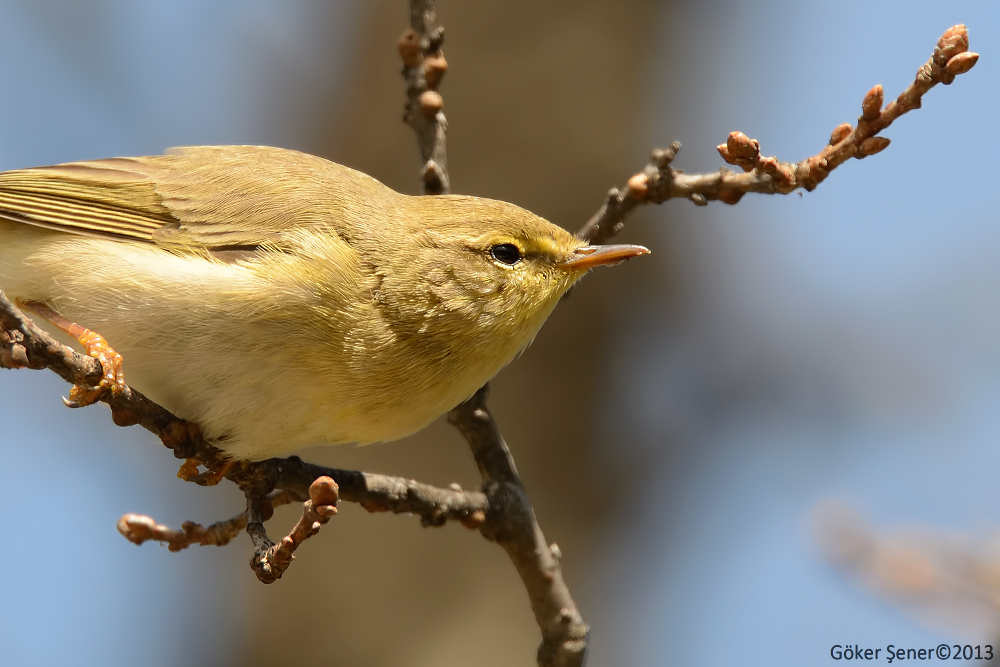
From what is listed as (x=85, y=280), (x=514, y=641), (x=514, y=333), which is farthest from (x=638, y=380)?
(x=85, y=280)

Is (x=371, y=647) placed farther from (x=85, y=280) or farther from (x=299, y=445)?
(x=85, y=280)

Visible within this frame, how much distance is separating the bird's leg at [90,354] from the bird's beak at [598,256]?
5.38 feet

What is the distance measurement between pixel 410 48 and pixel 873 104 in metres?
1.62

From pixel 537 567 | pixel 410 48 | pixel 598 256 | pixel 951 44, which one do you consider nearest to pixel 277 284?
pixel 410 48

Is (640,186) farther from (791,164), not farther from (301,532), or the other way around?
(301,532)

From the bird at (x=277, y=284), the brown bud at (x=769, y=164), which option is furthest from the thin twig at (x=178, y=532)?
the brown bud at (x=769, y=164)

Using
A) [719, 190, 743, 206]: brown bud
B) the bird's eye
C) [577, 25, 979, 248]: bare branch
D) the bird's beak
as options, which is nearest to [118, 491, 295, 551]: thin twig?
the bird's eye

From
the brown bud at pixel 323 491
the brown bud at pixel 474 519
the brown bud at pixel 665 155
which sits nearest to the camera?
the brown bud at pixel 323 491

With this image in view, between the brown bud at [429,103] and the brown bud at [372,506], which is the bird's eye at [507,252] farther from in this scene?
the brown bud at [372,506]

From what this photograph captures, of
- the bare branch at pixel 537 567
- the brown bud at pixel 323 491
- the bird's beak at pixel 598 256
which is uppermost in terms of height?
the bird's beak at pixel 598 256

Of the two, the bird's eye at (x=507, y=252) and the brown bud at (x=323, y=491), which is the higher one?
the bird's eye at (x=507, y=252)

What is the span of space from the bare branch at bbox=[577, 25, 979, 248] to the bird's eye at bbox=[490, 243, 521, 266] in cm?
64

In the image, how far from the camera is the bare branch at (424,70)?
127 inches

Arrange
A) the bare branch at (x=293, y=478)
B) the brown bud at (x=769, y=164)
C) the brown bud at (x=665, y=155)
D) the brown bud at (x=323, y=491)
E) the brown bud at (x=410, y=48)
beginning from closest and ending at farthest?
the brown bud at (x=323, y=491) < the brown bud at (x=769, y=164) < the bare branch at (x=293, y=478) < the brown bud at (x=665, y=155) < the brown bud at (x=410, y=48)
